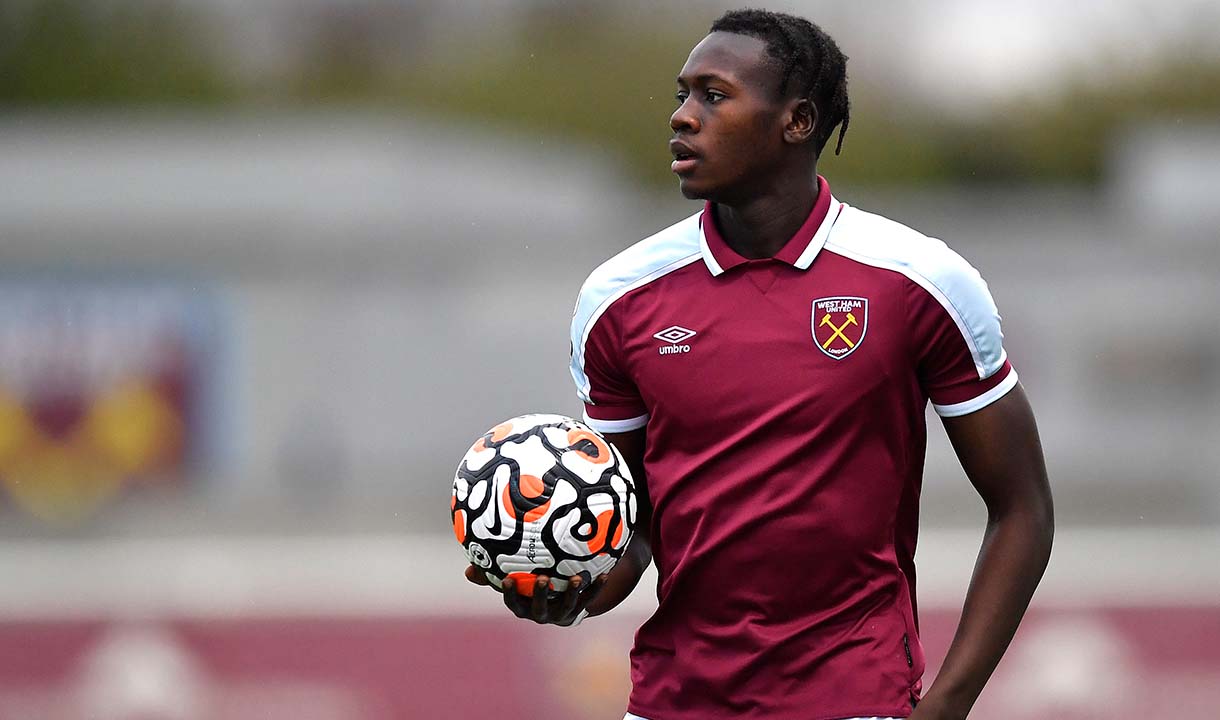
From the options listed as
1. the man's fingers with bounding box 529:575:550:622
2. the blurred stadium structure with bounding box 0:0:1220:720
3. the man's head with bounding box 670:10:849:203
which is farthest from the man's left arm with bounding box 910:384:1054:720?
the blurred stadium structure with bounding box 0:0:1220:720

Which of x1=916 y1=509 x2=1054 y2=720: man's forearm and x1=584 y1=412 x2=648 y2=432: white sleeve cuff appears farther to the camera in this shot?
x1=584 y1=412 x2=648 y2=432: white sleeve cuff

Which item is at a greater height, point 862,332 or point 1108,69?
point 862,332

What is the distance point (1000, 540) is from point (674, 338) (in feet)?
2.86

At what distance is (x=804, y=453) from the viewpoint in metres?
4.00

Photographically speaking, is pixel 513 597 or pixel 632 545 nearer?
pixel 513 597

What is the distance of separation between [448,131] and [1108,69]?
86.6 ft

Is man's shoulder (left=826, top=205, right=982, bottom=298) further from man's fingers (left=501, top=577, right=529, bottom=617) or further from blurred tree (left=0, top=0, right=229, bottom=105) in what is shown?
blurred tree (left=0, top=0, right=229, bottom=105)

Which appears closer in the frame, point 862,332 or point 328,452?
point 862,332

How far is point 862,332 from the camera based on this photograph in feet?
13.1

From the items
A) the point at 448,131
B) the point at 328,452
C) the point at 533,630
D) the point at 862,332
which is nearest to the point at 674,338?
the point at 862,332

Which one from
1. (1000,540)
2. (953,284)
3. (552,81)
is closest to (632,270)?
(953,284)

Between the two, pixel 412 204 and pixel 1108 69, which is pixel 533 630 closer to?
pixel 412 204

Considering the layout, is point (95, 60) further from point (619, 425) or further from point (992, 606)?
point (992, 606)

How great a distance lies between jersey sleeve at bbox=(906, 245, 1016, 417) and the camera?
395 centimetres
